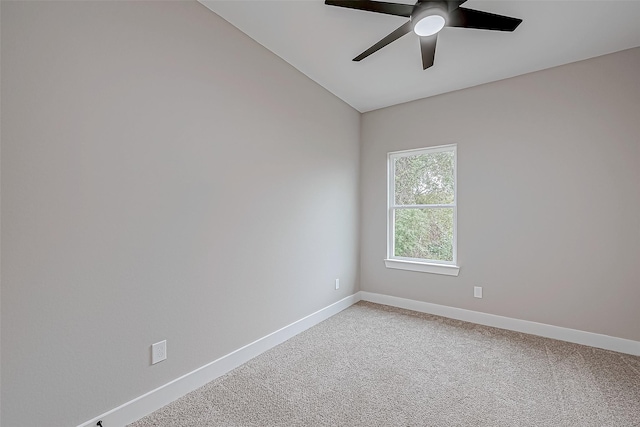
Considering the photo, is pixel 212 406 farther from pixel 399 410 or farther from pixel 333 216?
pixel 333 216

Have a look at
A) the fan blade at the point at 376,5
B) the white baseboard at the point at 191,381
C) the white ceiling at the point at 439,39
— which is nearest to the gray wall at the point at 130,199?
the white baseboard at the point at 191,381

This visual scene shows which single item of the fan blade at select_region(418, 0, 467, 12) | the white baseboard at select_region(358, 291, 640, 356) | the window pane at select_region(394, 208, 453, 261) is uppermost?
the fan blade at select_region(418, 0, 467, 12)

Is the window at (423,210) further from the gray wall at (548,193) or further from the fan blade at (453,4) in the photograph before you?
the fan blade at (453,4)

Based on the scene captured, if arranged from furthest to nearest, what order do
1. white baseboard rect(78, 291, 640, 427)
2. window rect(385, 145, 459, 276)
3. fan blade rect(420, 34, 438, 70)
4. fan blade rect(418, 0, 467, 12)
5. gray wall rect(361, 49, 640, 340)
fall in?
window rect(385, 145, 459, 276), gray wall rect(361, 49, 640, 340), fan blade rect(420, 34, 438, 70), white baseboard rect(78, 291, 640, 427), fan blade rect(418, 0, 467, 12)

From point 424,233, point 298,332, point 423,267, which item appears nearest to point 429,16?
point 424,233

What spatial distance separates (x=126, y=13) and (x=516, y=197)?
3.49m

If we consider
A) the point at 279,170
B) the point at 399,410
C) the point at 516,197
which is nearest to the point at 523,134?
the point at 516,197

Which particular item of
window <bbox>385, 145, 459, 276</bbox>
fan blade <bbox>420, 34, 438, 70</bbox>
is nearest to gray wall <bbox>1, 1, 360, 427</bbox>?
fan blade <bbox>420, 34, 438, 70</bbox>

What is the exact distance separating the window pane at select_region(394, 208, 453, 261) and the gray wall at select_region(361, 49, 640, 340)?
0.19 metres

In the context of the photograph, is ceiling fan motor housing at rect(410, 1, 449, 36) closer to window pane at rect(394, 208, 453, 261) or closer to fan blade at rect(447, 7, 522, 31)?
fan blade at rect(447, 7, 522, 31)

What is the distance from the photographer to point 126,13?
5.34ft

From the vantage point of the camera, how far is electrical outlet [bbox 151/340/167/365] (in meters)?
1.76

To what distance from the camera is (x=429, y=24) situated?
1726 millimetres

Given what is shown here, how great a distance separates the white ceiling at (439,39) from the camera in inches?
79.8
